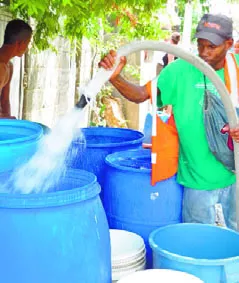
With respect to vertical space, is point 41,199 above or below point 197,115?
below

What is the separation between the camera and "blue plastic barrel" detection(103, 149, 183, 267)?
296cm

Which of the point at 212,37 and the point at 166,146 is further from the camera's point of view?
the point at 166,146

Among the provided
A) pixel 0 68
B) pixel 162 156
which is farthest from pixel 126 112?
pixel 162 156

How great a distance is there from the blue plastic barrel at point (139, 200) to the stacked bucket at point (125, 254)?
0.18 meters

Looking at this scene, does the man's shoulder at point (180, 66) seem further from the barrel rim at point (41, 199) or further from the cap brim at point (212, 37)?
the barrel rim at point (41, 199)

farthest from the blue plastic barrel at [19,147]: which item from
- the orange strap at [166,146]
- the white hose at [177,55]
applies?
the orange strap at [166,146]

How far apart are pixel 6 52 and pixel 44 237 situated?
2618 mm

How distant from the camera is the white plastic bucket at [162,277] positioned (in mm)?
2207

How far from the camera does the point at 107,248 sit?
2.13 meters

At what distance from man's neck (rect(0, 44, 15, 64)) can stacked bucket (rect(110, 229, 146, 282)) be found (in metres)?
1.98

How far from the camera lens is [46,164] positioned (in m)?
2.31

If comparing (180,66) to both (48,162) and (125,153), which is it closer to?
(125,153)

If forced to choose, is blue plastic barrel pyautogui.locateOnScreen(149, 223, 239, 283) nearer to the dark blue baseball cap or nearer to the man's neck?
the dark blue baseball cap

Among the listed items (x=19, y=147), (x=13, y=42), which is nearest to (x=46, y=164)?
(x=19, y=147)
